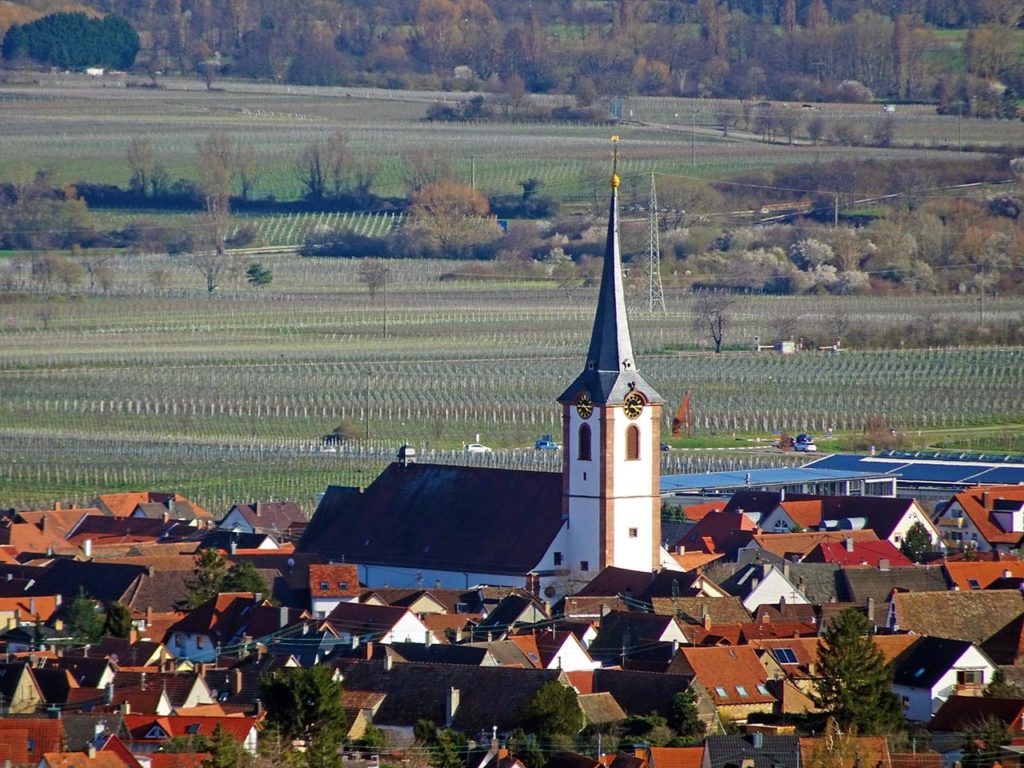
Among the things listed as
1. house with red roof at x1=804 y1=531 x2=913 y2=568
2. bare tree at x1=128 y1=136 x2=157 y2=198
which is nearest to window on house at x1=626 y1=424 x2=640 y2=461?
house with red roof at x1=804 y1=531 x2=913 y2=568

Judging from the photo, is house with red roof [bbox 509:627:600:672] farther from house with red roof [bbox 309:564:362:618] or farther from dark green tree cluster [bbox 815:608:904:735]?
house with red roof [bbox 309:564:362:618]

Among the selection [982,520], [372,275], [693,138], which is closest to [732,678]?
[982,520]

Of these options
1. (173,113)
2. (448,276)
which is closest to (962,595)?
(448,276)

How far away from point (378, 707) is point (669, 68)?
483ft

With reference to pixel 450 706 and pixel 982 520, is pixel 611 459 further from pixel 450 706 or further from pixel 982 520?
pixel 982 520

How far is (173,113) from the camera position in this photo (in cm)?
15538

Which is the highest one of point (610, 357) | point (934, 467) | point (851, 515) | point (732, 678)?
point (610, 357)

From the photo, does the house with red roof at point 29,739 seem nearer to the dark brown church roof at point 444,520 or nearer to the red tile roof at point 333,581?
the red tile roof at point 333,581

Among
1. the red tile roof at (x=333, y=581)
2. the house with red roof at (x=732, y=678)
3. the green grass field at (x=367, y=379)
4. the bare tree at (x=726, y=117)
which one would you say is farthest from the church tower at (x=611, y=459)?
the bare tree at (x=726, y=117)

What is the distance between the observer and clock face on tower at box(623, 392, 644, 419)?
54750mm

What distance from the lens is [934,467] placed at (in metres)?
78.1

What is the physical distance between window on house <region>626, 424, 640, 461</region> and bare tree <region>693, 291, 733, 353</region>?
5084cm

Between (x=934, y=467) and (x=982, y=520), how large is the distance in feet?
27.7

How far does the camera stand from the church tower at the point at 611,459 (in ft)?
180
